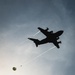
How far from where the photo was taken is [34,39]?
120 m

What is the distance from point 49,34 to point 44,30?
3078mm

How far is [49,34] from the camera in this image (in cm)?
11069

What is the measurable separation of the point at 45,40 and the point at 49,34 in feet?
17.5

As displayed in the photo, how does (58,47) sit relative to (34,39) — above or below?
below

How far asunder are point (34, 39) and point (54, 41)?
10.6m

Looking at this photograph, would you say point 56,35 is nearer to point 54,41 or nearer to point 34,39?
point 54,41

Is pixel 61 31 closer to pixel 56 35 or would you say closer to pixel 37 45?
pixel 56 35

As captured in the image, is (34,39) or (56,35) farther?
(34,39)

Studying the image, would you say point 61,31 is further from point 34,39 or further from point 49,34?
point 34,39

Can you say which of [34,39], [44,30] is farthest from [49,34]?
[34,39]

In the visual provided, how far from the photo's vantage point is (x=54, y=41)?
115m

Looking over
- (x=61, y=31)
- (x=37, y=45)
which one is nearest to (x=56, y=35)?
(x=61, y=31)

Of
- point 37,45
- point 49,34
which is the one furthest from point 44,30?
point 37,45

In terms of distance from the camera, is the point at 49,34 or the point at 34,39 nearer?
the point at 49,34
